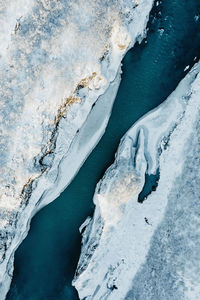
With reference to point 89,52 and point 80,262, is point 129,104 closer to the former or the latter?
point 89,52

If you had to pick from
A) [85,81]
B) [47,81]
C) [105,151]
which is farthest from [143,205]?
[47,81]

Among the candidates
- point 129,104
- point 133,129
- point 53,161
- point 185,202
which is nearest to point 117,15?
point 129,104

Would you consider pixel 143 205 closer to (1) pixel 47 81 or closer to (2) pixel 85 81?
(2) pixel 85 81

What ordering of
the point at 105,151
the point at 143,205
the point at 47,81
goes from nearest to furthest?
the point at 47,81, the point at 143,205, the point at 105,151

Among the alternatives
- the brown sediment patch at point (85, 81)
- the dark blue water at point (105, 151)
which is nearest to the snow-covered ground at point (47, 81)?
the brown sediment patch at point (85, 81)

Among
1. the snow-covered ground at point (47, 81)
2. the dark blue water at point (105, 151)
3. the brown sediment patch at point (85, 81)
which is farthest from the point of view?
the dark blue water at point (105, 151)

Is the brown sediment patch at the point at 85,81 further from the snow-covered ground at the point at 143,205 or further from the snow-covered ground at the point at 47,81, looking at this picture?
the snow-covered ground at the point at 143,205
